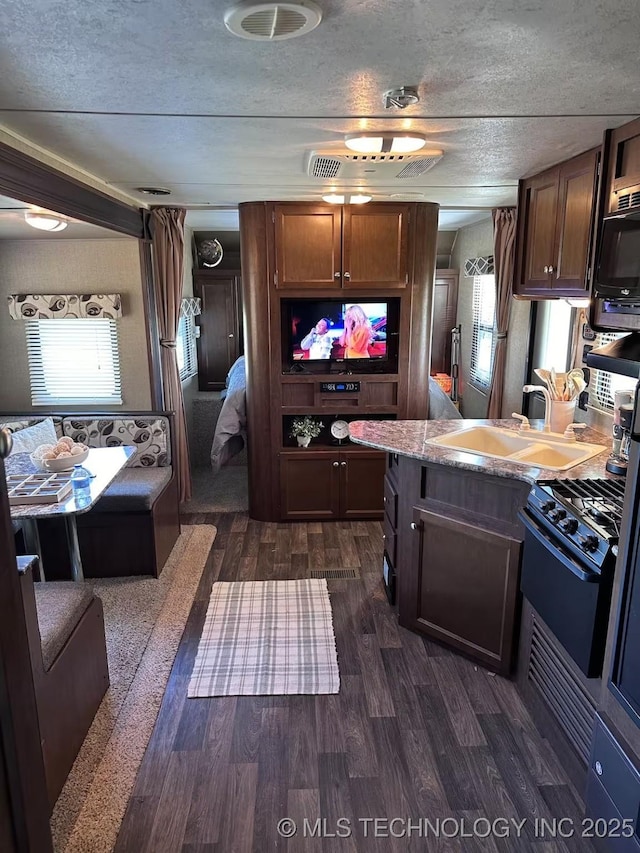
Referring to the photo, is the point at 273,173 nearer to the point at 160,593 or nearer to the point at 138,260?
the point at 138,260

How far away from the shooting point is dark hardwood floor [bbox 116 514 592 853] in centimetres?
187

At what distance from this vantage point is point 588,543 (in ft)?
6.20

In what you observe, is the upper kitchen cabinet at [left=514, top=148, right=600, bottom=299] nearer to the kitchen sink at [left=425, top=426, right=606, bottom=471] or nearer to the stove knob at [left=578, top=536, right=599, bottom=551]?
the kitchen sink at [left=425, top=426, right=606, bottom=471]

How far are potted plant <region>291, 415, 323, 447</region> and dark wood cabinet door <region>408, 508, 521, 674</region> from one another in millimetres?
1727

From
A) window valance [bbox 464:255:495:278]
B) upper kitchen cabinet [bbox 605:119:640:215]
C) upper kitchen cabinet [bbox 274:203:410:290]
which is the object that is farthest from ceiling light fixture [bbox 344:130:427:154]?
window valance [bbox 464:255:495:278]

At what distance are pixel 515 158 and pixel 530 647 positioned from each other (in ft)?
7.57

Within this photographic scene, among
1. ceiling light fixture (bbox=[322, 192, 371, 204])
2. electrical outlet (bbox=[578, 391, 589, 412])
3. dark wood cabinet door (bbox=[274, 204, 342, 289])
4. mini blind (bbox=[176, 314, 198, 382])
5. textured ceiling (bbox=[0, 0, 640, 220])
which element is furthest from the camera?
mini blind (bbox=[176, 314, 198, 382])

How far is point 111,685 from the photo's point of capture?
259 cm

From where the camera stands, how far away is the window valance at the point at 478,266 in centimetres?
517

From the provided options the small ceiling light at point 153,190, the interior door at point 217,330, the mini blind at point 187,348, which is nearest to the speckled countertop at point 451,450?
the small ceiling light at point 153,190

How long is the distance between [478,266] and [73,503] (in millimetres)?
4377

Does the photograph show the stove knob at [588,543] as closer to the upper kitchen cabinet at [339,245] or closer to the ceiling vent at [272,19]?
the ceiling vent at [272,19]

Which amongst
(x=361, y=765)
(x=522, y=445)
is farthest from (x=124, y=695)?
(x=522, y=445)

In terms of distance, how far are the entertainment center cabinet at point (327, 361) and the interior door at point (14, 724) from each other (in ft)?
10.3
